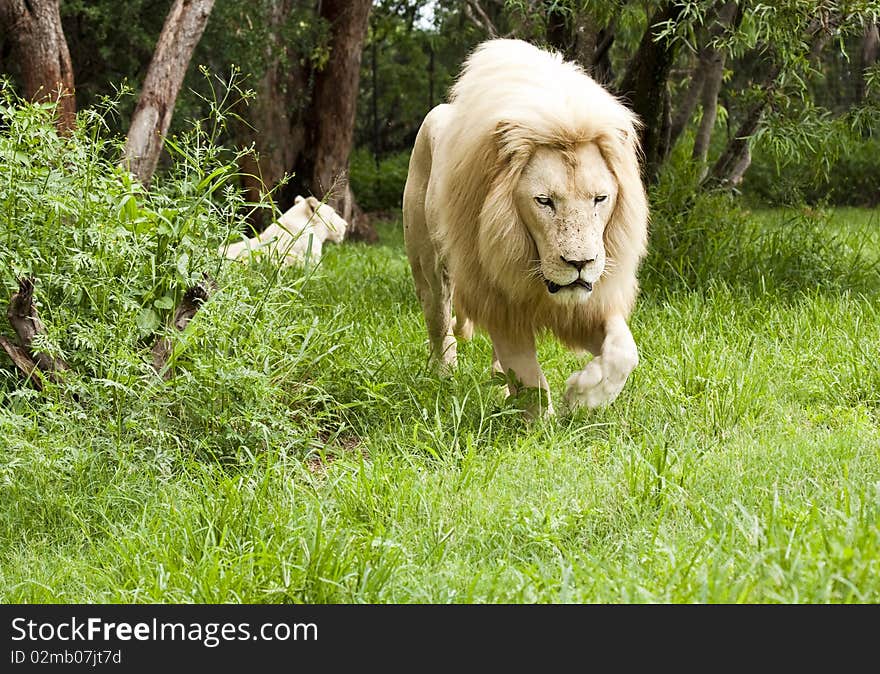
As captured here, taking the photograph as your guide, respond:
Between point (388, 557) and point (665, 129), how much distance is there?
5671 millimetres

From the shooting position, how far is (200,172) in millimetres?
4688

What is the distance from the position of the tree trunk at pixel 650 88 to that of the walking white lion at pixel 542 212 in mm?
2750

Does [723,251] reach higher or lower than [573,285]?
lower

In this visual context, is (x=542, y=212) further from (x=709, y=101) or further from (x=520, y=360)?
(x=709, y=101)

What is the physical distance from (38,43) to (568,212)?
4.71 m

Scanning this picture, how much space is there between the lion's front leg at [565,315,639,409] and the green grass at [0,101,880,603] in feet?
0.34

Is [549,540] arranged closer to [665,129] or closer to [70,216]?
[70,216]

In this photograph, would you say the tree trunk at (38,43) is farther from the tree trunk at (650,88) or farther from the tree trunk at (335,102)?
the tree trunk at (335,102)

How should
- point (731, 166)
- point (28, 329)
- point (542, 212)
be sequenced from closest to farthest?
point (542, 212) < point (28, 329) < point (731, 166)

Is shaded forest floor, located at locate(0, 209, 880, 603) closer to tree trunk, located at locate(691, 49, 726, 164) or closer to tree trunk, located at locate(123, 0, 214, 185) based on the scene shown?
tree trunk, located at locate(123, 0, 214, 185)

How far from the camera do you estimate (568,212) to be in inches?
167

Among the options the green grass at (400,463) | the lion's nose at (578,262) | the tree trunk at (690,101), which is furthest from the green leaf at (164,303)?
the tree trunk at (690,101)

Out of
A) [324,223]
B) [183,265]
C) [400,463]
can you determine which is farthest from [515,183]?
[324,223]

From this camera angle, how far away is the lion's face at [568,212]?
4.21 m
